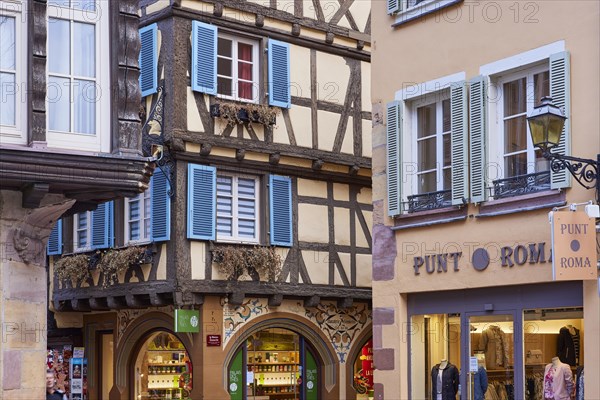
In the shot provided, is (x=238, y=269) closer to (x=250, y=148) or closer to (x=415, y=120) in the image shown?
(x=250, y=148)

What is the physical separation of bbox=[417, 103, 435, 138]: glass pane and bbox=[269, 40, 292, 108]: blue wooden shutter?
490cm

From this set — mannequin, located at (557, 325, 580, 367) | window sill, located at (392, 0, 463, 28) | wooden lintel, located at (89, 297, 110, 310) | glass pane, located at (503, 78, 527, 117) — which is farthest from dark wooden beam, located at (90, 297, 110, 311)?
mannequin, located at (557, 325, 580, 367)

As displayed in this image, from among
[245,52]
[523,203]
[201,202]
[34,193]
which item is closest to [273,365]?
[201,202]

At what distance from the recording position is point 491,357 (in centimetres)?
1324

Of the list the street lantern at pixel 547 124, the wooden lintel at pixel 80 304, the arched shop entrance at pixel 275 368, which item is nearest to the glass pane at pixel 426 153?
the street lantern at pixel 547 124

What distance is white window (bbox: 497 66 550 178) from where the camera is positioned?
1262 centimetres

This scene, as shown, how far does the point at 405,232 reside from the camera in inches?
556

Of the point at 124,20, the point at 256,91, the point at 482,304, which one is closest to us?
the point at 124,20

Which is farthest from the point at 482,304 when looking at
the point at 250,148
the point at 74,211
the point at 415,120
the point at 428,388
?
the point at 250,148

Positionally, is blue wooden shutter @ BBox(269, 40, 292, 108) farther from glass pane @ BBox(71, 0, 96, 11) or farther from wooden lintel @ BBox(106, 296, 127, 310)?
glass pane @ BBox(71, 0, 96, 11)

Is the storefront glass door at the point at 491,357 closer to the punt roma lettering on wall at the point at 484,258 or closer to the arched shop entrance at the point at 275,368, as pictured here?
the punt roma lettering on wall at the point at 484,258

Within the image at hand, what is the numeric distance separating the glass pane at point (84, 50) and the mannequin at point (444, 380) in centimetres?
539

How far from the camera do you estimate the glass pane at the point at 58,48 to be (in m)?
11.9

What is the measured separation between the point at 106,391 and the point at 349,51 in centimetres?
733
